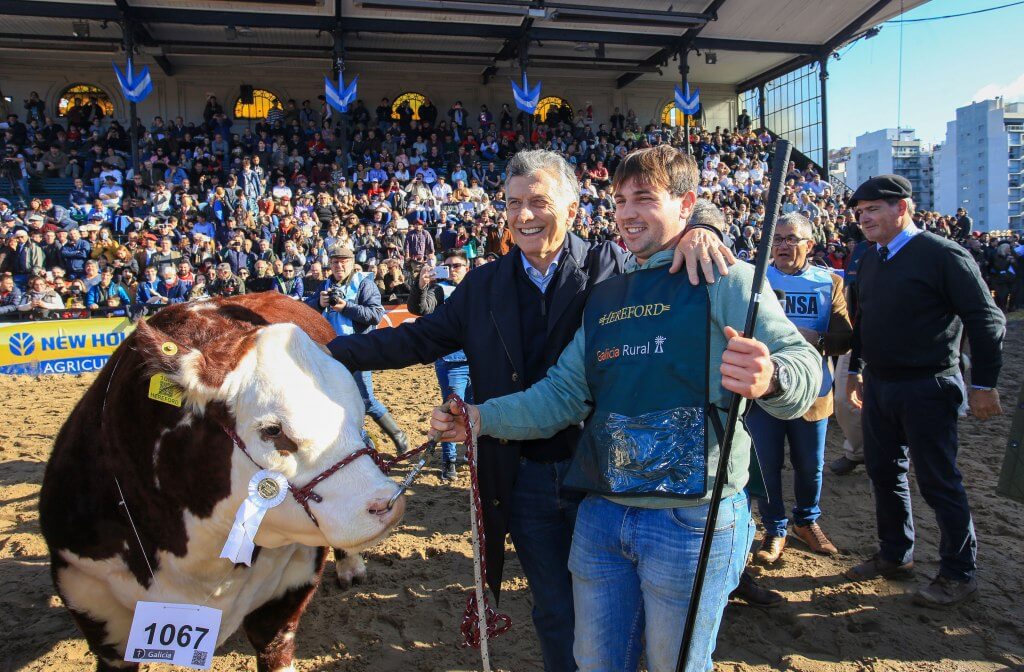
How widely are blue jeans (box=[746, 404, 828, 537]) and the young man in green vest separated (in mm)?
1914

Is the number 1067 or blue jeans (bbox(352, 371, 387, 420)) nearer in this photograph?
the number 1067

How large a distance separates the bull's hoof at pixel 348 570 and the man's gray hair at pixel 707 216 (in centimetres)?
259

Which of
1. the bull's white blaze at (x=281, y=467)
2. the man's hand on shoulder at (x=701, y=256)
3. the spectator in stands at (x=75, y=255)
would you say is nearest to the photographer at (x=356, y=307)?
the bull's white blaze at (x=281, y=467)

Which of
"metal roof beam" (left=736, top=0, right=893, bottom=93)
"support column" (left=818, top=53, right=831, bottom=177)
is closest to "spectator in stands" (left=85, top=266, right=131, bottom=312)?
"metal roof beam" (left=736, top=0, right=893, bottom=93)

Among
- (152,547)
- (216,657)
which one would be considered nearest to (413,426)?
(216,657)

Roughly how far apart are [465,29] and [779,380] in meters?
19.0

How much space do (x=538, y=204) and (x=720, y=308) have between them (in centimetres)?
77

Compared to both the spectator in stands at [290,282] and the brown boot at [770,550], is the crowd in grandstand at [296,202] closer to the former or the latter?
the spectator in stands at [290,282]

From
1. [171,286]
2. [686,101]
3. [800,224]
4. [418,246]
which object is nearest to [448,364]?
[800,224]

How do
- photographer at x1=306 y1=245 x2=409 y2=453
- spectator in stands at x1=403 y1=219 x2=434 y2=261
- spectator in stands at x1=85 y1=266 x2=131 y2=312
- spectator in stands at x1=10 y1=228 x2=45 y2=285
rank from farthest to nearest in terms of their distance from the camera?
spectator in stands at x1=403 y1=219 x2=434 y2=261
spectator in stands at x1=10 y1=228 x2=45 y2=285
spectator in stands at x1=85 y1=266 x2=131 y2=312
photographer at x1=306 y1=245 x2=409 y2=453

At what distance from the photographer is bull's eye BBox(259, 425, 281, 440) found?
1.94m

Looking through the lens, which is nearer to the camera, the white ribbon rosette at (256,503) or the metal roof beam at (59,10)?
the white ribbon rosette at (256,503)

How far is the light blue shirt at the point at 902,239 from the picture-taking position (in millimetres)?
3279

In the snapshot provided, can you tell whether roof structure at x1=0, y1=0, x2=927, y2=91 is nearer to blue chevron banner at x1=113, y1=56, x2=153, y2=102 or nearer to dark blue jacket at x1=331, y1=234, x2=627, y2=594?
blue chevron banner at x1=113, y1=56, x2=153, y2=102
